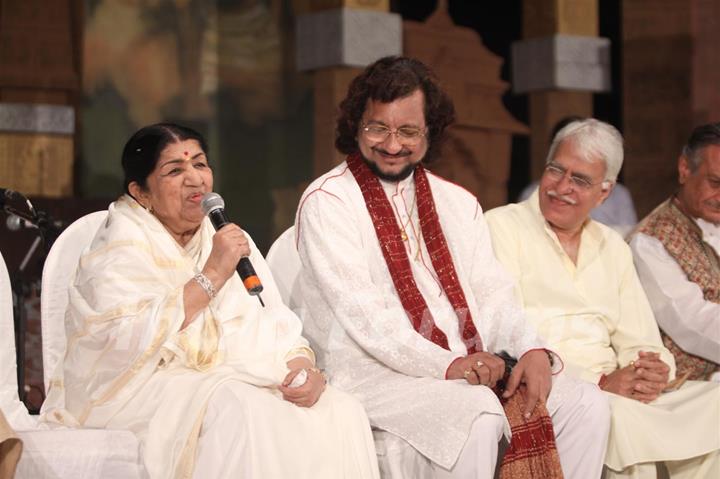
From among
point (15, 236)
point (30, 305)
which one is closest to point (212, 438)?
point (15, 236)

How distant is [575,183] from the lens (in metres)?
4.66

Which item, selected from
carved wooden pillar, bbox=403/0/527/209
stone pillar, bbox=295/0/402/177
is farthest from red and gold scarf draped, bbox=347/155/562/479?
carved wooden pillar, bbox=403/0/527/209

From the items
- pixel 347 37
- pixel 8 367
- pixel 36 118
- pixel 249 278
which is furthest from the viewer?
pixel 347 37

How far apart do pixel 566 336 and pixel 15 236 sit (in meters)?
2.85

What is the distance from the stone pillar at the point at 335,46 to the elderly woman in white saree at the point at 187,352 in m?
3.87

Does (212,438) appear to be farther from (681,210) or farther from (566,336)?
(681,210)

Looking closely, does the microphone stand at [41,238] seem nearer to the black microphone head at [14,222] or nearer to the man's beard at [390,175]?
the black microphone head at [14,222]

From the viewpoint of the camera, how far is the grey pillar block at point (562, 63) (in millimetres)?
9008

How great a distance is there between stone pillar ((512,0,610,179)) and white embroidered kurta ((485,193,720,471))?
4.33m

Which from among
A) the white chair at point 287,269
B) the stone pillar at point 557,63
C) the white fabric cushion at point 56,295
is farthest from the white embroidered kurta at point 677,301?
the stone pillar at point 557,63

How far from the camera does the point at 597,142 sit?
4684 mm

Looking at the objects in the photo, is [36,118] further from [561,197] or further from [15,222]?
[561,197]

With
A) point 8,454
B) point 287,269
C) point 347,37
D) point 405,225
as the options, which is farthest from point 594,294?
point 347,37

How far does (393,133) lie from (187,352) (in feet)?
3.51
